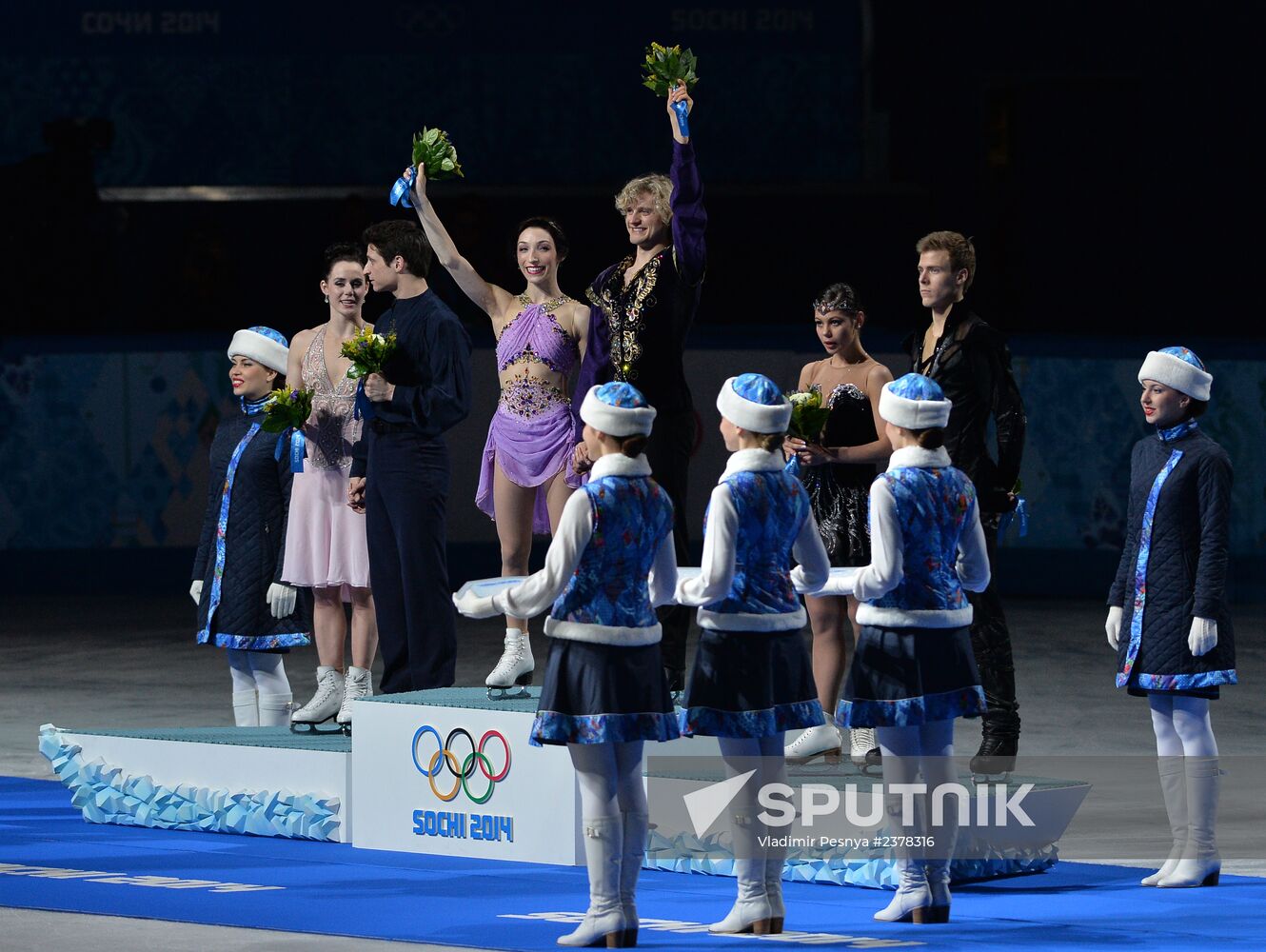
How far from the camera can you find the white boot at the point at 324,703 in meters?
8.80

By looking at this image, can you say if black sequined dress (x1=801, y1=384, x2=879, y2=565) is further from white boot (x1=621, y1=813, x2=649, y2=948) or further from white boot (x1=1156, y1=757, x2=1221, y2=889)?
white boot (x1=621, y1=813, x2=649, y2=948)

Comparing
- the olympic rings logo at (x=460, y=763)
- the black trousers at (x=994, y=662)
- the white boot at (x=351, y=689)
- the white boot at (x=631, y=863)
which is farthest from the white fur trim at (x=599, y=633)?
the white boot at (x=351, y=689)

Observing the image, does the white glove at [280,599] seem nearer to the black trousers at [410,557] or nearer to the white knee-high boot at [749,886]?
the black trousers at [410,557]

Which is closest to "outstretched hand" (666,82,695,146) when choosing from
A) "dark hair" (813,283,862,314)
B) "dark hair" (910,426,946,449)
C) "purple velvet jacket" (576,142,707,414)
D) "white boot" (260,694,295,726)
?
"purple velvet jacket" (576,142,707,414)

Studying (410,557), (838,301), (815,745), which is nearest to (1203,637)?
(815,745)

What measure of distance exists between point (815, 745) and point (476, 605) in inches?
69.6

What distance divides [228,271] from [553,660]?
35.5 ft

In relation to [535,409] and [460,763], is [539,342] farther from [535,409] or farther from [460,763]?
[460,763]

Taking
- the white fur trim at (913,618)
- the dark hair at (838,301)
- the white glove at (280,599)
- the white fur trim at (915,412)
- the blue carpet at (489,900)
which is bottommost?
the blue carpet at (489,900)

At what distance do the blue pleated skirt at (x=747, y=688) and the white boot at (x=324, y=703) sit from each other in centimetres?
241

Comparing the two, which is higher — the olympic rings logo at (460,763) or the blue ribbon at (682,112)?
the blue ribbon at (682,112)

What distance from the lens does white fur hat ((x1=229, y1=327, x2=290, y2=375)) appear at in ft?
29.7

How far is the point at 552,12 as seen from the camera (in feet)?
59.9

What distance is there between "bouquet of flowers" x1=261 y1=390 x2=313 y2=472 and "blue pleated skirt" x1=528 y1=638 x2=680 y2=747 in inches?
99.6
